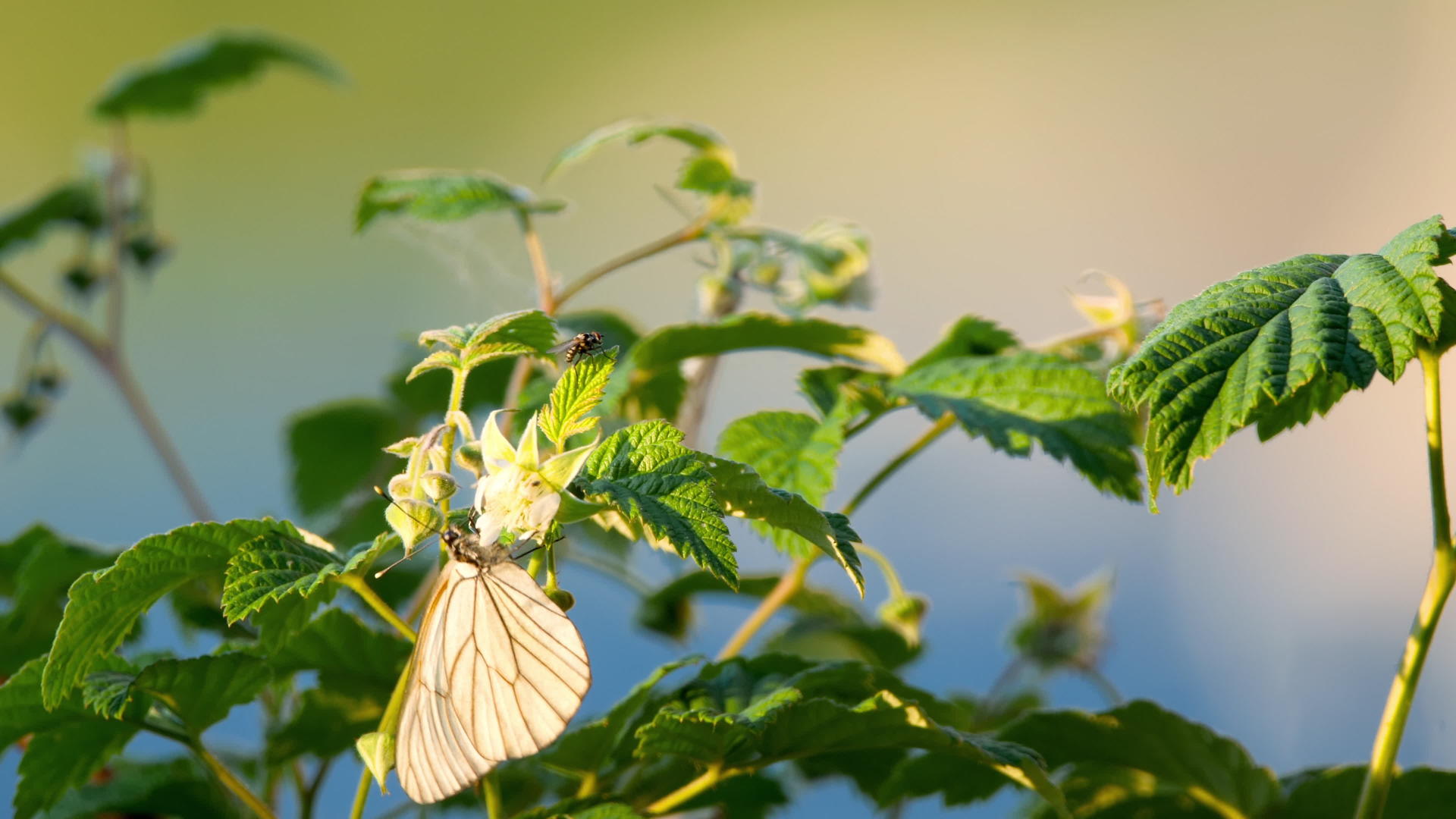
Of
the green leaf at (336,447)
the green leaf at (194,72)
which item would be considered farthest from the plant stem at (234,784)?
the green leaf at (194,72)

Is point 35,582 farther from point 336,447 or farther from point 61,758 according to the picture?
point 336,447

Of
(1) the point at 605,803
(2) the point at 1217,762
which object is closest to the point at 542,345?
(1) the point at 605,803

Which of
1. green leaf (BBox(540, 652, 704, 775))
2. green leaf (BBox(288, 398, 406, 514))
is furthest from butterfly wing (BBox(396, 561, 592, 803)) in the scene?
green leaf (BBox(288, 398, 406, 514))

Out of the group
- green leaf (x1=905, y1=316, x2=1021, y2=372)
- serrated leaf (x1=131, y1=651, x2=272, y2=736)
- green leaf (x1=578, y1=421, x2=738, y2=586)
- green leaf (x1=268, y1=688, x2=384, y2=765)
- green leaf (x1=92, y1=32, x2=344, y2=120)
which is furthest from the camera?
green leaf (x1=92, y1=32, x2=344, y2=120)

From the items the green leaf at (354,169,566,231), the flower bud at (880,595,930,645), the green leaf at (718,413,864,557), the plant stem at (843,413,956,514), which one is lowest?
the flower bud at (880,595,930,645)

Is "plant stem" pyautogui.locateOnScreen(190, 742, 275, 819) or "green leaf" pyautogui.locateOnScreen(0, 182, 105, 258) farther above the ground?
"green leaf" pyautogui.locateOnScreen(0, 182, 105, 258)

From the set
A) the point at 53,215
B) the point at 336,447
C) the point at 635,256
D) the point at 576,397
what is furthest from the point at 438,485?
the point at 53,215

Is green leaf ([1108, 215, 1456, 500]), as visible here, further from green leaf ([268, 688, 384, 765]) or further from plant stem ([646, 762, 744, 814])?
green leaf ([268, 688, 384, 765])
